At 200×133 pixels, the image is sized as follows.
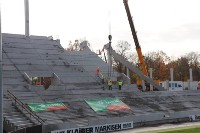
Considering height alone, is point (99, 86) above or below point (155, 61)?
below

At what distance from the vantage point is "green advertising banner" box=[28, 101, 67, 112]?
31391 millimetres

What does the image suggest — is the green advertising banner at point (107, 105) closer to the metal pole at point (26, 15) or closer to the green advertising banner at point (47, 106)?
the green advertising banner at point (47, 106)

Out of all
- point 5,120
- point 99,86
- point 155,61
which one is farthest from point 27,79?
point 155,61

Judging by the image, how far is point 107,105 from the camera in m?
36.2

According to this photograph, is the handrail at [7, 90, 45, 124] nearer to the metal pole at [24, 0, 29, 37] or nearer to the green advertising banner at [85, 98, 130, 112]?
the green advertising banner at [85, 98, 130, 112]

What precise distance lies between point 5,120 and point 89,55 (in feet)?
79.3

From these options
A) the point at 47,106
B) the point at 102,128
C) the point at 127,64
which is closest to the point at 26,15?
the point at 127,64

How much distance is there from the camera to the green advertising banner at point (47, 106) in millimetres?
31391

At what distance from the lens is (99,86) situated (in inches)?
1650

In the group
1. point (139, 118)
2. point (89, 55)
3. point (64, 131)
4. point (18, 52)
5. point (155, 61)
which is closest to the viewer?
point (64, 131)

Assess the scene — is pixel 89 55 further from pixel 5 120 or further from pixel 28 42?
pixel 5 120

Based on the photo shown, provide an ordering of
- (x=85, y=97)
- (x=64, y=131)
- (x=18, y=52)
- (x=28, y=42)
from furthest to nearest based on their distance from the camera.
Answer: (x=28, y=42)
(x=18, y=52)
(x=85, y=97)
(x=64, y=131)

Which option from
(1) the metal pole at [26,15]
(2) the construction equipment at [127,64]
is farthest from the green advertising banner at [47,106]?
(1) the metal pole at [26,15]

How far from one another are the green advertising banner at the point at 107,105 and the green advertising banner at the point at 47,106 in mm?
3147
